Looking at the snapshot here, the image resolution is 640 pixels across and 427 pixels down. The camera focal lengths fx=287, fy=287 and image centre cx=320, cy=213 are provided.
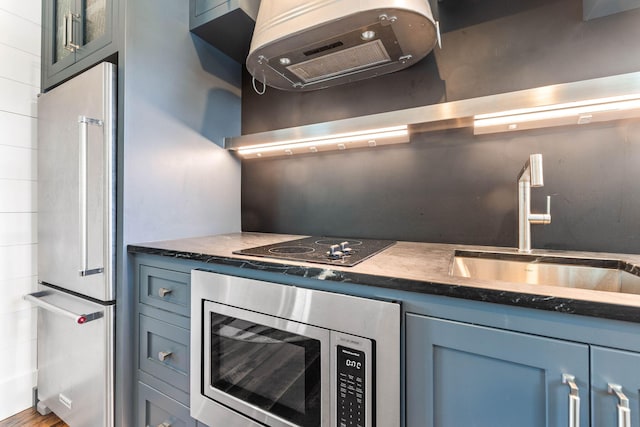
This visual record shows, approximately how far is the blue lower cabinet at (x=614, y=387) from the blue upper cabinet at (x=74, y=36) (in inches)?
75.5

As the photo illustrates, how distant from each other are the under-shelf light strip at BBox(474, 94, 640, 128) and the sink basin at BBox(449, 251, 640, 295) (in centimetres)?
52

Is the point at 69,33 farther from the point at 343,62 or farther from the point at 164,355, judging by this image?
the point at 164,355

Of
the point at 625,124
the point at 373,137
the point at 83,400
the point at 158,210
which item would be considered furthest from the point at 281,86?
the point at 83,400

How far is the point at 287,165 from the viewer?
175cm

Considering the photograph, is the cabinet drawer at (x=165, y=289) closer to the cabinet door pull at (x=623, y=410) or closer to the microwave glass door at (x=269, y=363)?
the microwave glass door at (x=269, y=363)

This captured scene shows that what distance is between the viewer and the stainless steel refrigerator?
1251mm

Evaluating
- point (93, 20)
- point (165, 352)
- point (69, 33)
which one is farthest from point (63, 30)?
point (165, 352)

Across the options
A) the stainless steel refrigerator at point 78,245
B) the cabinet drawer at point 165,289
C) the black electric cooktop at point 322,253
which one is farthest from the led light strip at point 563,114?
the stainless steel refrigerator at point 78,245

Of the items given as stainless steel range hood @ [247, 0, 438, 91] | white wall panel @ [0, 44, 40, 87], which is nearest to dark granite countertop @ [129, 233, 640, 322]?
stainless steel range hood @ [247, 0, 438, 91]

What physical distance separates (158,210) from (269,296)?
837mm

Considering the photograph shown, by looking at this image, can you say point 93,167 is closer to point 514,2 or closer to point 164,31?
point 164,31

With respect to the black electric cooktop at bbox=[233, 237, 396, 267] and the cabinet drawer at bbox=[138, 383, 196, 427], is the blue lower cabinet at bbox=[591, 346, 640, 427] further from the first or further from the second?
the cabinet drawer at bbox=[138, 383, 196, 427]

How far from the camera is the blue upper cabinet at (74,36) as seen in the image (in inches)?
52.1

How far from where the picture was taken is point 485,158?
1263 mm
